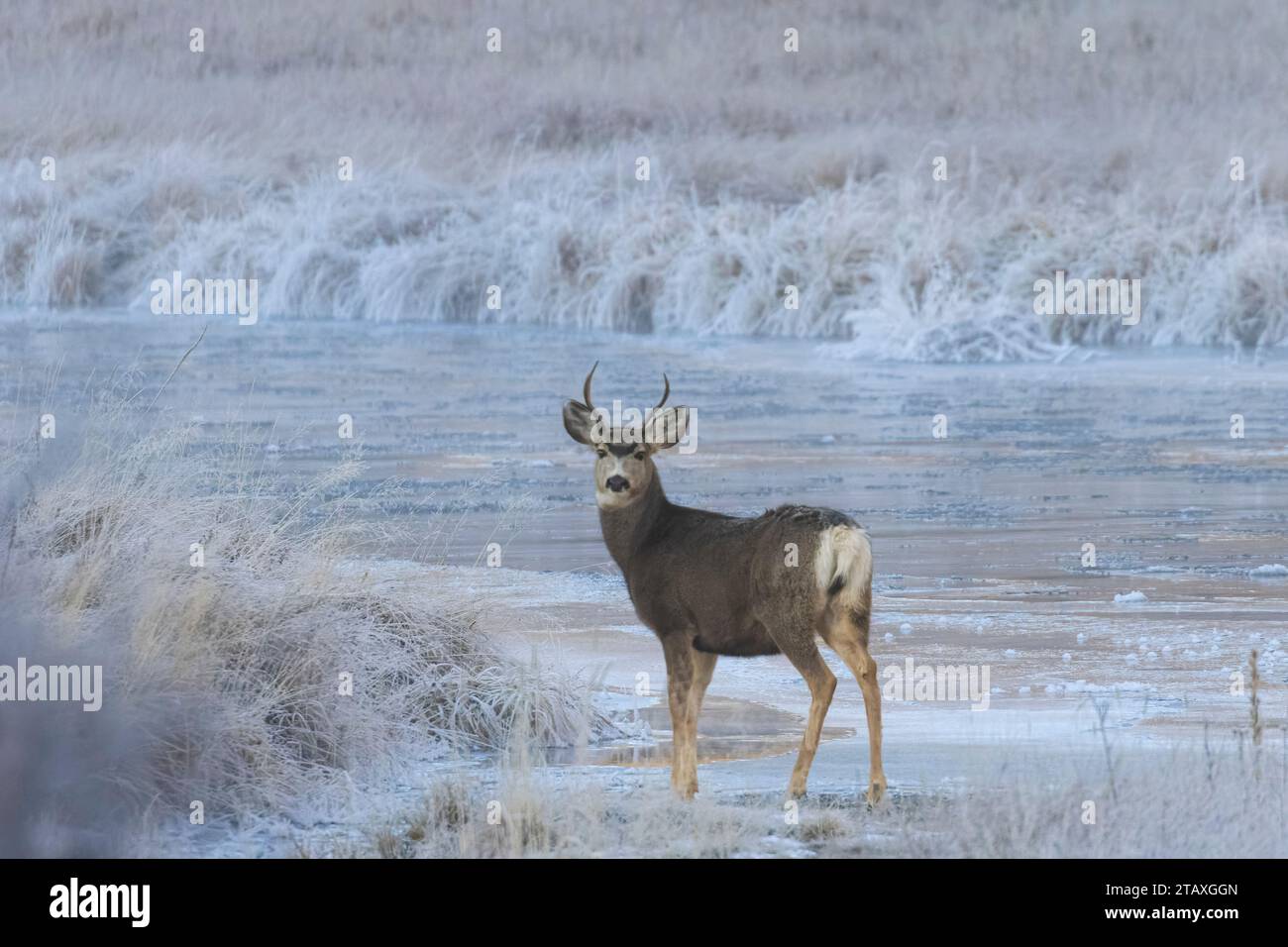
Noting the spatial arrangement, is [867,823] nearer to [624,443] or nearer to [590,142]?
[624,443]

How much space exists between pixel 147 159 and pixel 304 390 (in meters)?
6.32

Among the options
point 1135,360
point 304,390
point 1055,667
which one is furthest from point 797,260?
point 1055,667

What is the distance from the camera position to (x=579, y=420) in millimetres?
6578

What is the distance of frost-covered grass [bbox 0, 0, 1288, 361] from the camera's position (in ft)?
65.5

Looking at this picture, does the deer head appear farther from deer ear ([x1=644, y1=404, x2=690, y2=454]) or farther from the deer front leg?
the deer front leg

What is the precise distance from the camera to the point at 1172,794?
6.36m

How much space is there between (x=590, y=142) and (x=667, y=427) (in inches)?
585

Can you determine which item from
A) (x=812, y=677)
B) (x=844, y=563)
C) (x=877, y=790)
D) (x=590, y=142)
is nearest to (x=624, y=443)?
(x=844, y=563)

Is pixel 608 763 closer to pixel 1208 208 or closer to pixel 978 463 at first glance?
pixel 978 463

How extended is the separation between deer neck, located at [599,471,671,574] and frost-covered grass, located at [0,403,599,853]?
0.78 metres

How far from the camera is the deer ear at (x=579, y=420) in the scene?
6.54 metres

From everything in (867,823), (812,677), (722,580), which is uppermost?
(722,580)

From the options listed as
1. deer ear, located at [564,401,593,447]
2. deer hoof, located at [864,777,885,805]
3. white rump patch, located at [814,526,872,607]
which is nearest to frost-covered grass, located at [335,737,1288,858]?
deer hoof, located at [864,777,885,805]

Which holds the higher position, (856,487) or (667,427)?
(667,427)
